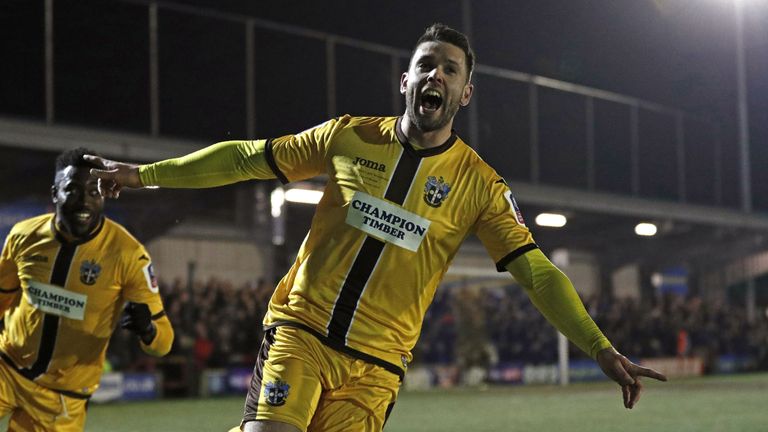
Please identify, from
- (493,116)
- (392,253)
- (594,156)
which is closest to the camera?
(392,253)

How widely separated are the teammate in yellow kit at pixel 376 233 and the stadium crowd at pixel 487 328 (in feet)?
50.4

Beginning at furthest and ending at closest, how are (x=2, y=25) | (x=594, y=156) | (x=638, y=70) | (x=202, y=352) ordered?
(x=638, y=70) < (x=594, y=156) < (x=202, y=352) < (x=2, y=25)

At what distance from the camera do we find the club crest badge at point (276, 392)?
13.7ft

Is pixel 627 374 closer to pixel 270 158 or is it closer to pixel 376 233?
pixel 376 233

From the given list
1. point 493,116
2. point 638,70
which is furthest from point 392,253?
point 638,70

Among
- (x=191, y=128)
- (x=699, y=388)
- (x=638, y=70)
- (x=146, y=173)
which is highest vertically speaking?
(x=638, y=70)

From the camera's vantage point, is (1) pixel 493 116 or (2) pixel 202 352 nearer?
(2) pixel 202 352

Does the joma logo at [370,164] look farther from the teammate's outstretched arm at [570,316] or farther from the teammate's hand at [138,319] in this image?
the teammate's hand at [138,319]

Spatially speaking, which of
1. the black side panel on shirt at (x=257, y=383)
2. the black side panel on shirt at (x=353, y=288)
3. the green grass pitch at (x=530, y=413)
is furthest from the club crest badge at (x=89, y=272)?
the green grass pitch at (x=530, y=413)

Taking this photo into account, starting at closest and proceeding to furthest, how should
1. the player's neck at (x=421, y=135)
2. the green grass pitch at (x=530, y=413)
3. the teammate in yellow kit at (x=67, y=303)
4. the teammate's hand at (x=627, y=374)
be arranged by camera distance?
1. the teammate's hand at (x=627, y=374)
2. the player's neck at (x=421, y=135)
3. the teammate in yellow kit at (x=67, y=303)
4. the green grass pitch at (x=530, y=413)

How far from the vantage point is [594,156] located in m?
31.5

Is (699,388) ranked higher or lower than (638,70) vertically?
lower

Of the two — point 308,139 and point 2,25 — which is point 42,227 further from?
point 2,25

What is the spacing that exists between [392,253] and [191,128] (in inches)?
708
